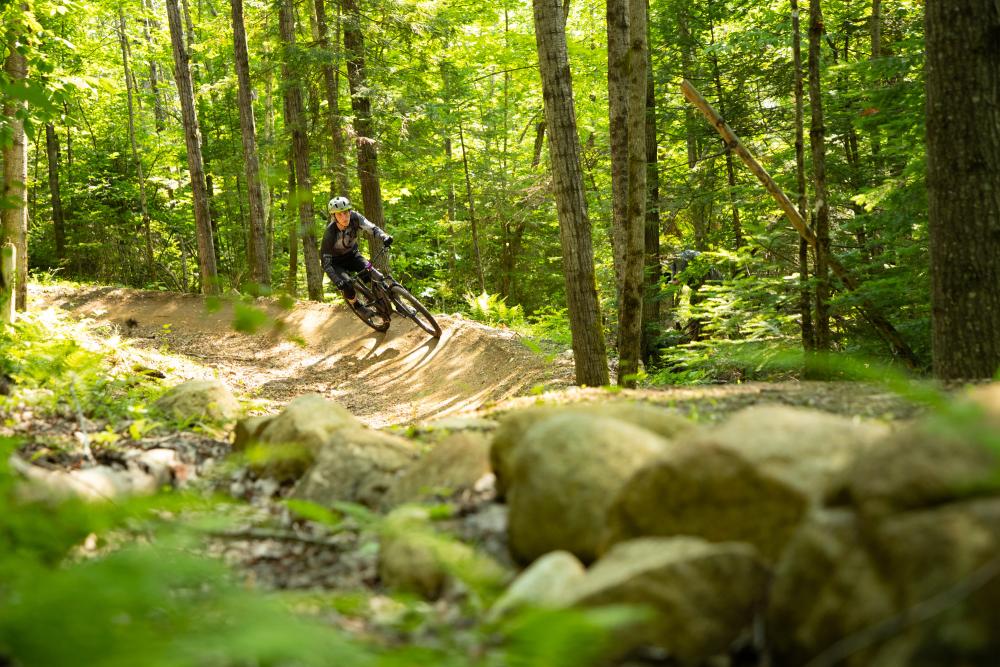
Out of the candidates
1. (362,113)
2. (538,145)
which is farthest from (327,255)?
(538,145)

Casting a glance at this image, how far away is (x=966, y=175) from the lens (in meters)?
5.70

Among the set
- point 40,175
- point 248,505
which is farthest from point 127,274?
point 248,505

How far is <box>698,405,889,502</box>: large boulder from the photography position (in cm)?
268

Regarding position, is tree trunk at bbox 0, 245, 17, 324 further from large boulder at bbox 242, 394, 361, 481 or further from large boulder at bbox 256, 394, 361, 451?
large boulder at bbox 256, 394, 361, 451

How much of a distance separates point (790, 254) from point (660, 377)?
4.74 meters

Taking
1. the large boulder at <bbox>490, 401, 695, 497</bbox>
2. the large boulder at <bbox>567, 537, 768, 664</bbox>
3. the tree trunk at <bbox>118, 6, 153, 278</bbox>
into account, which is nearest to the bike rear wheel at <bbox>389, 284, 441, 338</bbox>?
the large boulder at <bbox>490, 401, 695, 497</bbox>

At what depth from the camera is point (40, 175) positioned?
29500mm

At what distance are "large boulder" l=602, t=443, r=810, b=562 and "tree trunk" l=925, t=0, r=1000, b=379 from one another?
3952 millimetres

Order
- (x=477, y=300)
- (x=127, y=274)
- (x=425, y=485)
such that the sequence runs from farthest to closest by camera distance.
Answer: (x=127, y=274) < (x=477, y=300) < (x=425, y=485)

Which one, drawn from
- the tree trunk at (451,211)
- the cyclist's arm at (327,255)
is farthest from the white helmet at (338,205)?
the tree trunk at (451,211)

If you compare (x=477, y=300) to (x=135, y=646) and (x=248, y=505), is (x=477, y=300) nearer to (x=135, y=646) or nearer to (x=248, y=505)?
(x=248, y=505)

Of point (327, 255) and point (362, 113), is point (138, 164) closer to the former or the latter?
point (362, 113)

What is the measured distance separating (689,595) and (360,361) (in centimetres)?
1235

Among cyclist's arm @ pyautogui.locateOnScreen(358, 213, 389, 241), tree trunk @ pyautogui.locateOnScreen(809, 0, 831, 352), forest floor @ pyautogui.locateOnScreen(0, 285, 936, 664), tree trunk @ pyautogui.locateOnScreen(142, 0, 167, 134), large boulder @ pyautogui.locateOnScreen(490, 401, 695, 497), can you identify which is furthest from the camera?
tree trunk @ pyautogui.locateOnScreen(142, 0, 167, 134)
